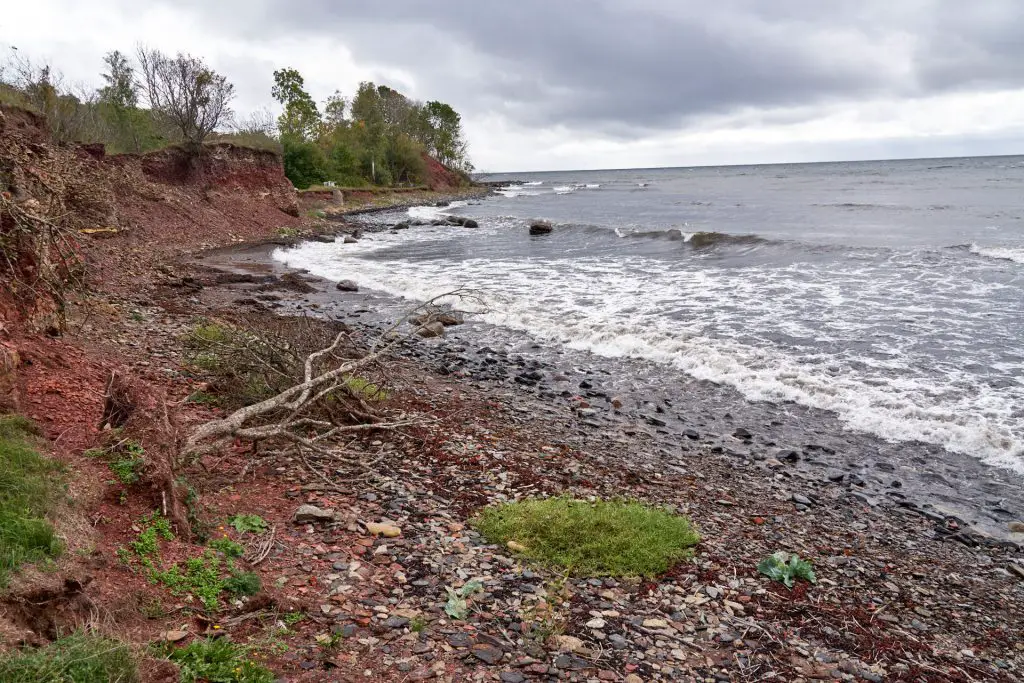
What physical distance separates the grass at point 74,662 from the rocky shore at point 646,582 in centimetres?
106

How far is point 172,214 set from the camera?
27547mm

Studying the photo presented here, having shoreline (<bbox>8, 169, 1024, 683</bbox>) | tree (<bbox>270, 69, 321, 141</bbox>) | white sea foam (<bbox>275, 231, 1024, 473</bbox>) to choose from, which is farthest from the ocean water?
tree (<bbox>270, 69, 321, 141</bbox>)

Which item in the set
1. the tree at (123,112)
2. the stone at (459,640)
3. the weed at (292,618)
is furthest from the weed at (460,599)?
the tree at (123,112)

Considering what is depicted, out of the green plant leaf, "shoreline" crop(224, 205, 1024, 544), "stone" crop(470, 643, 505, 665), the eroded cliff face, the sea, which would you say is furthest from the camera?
the sea

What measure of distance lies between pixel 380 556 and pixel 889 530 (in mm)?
5622

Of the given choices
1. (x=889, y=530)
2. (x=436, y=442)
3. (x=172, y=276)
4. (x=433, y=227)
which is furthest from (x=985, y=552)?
(x=433, y=227)

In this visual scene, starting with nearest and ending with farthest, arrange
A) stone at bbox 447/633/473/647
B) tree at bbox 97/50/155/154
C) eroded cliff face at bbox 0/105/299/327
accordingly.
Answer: stone at bbox 447/633/473/647
eroded cliff face at bbox 0/105/299/327
tree at bbox 97/50/155/154

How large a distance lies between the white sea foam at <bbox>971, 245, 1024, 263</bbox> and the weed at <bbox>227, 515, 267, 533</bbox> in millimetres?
28258

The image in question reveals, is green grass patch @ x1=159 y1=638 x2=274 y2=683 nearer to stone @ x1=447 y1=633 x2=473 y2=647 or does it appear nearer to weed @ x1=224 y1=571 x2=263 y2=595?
weed @ x1=224 y1=571 x2=263 y2=595

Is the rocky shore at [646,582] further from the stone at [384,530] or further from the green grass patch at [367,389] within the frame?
the green grass patch at [367,389]

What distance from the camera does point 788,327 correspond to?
14.9m

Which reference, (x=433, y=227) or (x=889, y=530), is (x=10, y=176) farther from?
(x=433, y=227)

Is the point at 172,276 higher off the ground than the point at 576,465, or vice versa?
the point at 172,276

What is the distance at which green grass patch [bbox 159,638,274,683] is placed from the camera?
3.39m
